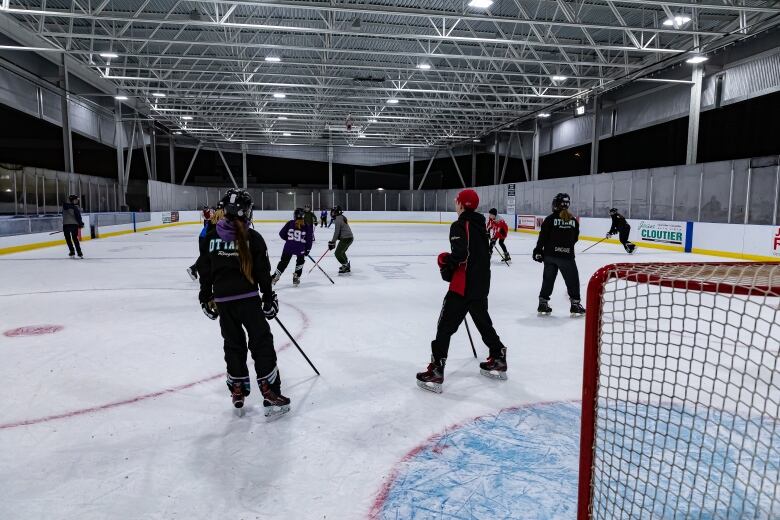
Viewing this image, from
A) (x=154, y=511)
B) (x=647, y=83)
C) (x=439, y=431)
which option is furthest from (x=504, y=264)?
(x=647, y=83)

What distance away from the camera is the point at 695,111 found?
15.8 meters

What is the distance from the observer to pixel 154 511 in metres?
2.15

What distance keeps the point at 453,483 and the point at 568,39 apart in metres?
17.8

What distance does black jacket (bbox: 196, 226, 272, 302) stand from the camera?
2896 millimetres

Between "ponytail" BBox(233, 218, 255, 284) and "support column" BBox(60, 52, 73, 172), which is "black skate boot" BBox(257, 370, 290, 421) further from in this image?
"support column" BBox(60, 52, 73, 172)

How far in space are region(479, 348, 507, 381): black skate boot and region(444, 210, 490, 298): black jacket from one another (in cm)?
58

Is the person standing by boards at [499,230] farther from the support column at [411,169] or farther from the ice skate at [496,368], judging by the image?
the support column at [411,169]

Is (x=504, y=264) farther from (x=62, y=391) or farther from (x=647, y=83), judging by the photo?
(x=647, y=83)

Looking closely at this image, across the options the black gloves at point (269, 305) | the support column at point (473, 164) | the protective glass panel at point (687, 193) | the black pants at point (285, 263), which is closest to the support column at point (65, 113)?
the black pants at point (285, 263)

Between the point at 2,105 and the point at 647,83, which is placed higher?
the point at 647,83

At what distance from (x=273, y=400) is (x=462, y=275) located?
1449 millimetres

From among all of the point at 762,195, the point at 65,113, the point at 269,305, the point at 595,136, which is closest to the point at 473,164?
the point at 595,136

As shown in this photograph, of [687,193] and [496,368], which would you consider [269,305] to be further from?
[687,193]

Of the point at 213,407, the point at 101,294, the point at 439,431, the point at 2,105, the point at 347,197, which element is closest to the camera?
the point at 439,431
